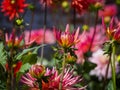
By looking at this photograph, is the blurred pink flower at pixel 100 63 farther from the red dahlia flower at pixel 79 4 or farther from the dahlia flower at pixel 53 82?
the dahlia flower at pixel 53 82

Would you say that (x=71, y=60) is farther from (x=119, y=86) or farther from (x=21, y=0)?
(x=119, y=86)

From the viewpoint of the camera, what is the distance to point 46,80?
40.5 inches

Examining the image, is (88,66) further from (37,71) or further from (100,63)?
(37,71)

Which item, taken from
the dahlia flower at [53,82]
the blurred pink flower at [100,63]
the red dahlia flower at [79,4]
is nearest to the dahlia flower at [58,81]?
the dahlia flower at [53,82]

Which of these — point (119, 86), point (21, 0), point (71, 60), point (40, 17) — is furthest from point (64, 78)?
point (40, 17)

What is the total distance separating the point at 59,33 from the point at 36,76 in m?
0.10

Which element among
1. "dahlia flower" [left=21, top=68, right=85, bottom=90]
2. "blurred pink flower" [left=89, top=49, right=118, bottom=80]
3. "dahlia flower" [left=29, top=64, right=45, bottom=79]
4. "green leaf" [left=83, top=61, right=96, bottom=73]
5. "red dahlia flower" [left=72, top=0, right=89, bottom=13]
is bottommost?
"blurred pink flower" [left=89, top=49, right=118, bottom=80]

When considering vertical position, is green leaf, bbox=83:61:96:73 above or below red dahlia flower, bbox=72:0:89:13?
below

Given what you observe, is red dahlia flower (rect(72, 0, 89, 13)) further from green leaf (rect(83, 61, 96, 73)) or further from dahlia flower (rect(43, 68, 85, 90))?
dahlia flower (rect(43, 68, 85, 90))

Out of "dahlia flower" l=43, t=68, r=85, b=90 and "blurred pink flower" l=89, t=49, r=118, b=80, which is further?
"blurred pink flower" l=89, t=49, r=118, b=80

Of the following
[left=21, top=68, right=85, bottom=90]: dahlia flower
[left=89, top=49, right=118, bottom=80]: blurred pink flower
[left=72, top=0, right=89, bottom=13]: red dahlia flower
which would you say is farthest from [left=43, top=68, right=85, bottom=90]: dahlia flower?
[left=89, top=49, right=118, bottom=80]: blurred pink flower

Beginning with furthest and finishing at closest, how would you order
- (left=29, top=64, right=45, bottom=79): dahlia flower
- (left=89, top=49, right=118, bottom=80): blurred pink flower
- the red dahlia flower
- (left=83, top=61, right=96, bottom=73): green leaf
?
A: (left=89, top=49, right=118, bottom=80): blurred pink flower < (left=83, top=61, right=96, bottom=73): green leaf < the red dahlia flower < (left=29, top=64, right=45, bottom=79): dahlia flower

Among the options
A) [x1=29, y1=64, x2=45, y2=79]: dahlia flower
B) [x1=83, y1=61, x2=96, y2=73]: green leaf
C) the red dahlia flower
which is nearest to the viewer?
[x1=29, y1=64, x2=45, y2=79]: dahlia flower

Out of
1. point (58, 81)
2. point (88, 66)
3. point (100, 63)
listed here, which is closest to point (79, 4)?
point (88, 66)
